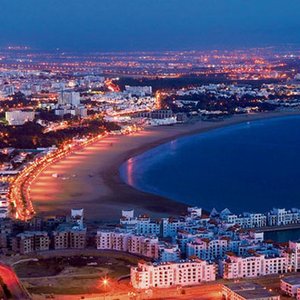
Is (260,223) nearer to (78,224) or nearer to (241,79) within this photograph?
(78,224)

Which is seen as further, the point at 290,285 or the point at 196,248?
the point at 196,248

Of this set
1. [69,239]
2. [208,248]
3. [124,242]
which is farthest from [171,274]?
[69,239]

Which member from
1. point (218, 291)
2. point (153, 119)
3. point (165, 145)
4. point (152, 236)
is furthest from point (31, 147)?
point (218, 291)

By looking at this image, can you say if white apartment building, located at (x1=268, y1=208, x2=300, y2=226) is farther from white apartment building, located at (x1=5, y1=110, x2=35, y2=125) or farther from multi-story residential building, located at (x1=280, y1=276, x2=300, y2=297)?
white apartment building, located at (x1=5, y1=110, x2=35, y2=125)

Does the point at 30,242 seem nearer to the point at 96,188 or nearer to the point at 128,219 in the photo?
the point at 128,219

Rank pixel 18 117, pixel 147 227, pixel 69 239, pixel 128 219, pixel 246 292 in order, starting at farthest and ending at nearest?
pixel 18 117 → pixel 128 219 → pixel 147 227 → pixel 69 239 → pixel 246 292

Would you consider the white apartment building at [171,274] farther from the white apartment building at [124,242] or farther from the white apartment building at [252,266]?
the white apartment building at [124,242]
